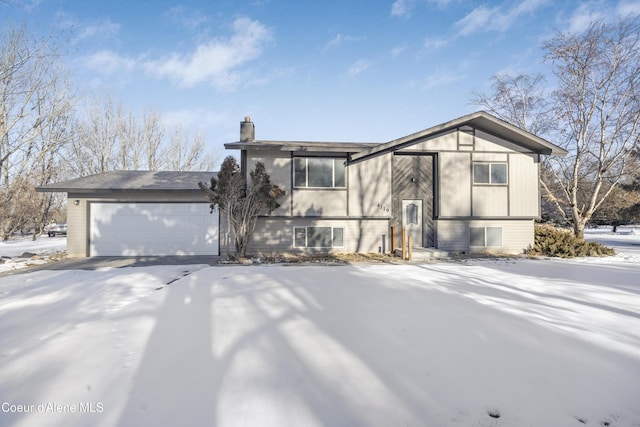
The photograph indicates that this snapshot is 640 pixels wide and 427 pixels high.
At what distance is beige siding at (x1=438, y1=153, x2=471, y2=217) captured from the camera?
11.3m

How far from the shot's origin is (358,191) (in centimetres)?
1118

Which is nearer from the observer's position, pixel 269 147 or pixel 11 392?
pixel 11 392

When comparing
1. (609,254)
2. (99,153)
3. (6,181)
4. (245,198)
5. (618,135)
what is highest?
(99,153)

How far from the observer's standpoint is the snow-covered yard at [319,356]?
7.07 feet

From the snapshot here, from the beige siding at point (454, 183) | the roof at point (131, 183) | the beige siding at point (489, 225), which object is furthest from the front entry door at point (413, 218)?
the roof at point (131, 183)

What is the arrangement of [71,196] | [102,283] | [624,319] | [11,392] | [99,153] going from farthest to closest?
[99,153] → [71,196] → [102,283] → [624,319] → [11,392]

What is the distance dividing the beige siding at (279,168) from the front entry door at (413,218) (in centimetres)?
491

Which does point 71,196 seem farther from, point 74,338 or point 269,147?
point 74,338

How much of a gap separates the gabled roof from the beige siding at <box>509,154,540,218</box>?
683 mm

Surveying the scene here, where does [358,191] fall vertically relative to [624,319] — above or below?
above

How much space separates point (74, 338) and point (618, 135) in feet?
69.7

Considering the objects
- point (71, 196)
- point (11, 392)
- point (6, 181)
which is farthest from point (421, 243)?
point (6, 181)

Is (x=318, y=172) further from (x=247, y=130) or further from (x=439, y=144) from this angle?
(x=439, y=144)

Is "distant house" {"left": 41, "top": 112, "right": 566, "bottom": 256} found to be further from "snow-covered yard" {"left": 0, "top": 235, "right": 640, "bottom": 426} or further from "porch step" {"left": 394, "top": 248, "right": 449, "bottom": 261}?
"snow-covered yard" {"left": 0, "top": 235, "right": 640, "bottom": 426}
